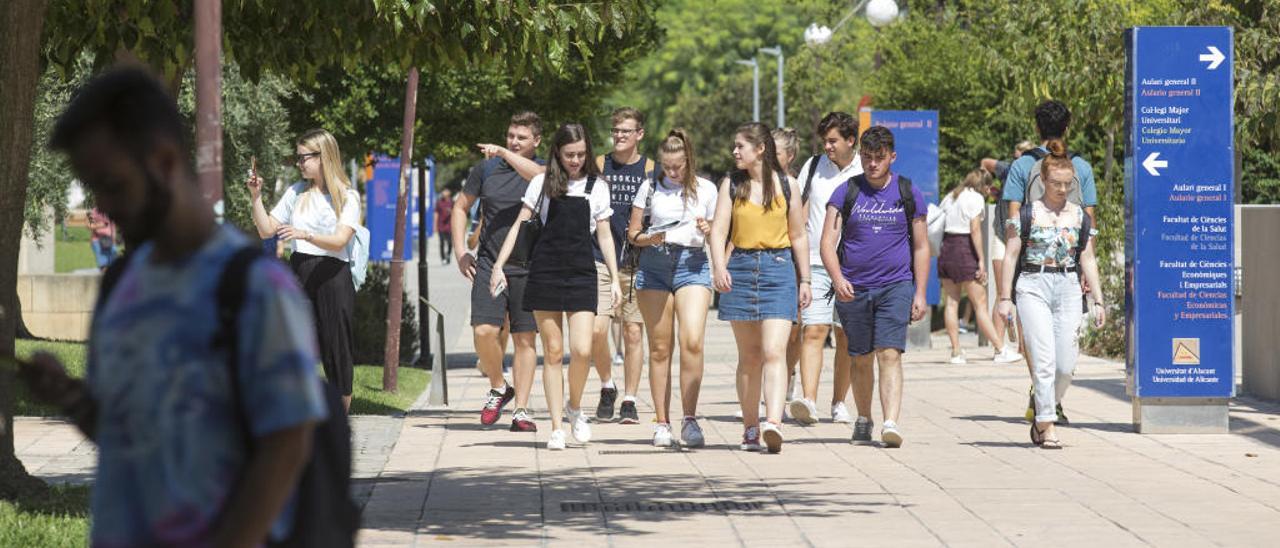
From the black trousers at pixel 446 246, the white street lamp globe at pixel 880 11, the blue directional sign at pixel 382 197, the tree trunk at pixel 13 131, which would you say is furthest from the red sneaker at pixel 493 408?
the black trousers at pixel 446 246

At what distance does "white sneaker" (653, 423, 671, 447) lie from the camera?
1131cm

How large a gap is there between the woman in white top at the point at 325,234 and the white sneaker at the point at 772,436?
7.02 ft

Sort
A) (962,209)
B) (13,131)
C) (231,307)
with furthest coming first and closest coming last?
(962,209), (13,131), (231,307)

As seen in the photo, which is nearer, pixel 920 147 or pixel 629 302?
pixel 629 302

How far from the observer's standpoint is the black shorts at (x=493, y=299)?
12.2 m

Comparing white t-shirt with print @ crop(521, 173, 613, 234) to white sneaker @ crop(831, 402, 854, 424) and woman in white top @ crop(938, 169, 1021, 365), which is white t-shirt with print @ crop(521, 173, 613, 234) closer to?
white sneaker @ crop(831, 402, 854, 424)

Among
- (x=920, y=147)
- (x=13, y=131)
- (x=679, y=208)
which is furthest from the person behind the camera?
(x=920, y=147)

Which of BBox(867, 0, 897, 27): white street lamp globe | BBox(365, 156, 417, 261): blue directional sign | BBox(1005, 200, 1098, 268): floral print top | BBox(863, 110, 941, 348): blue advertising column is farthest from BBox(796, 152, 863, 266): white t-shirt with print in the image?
BBox(867, 0, 897, 27): white street lamp globe

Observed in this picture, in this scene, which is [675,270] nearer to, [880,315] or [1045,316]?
[880,315]

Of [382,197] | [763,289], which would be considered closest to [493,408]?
[763,289]

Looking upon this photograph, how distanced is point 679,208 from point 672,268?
358 mm

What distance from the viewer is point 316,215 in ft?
33.9

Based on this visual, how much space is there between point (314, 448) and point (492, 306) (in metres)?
9.12

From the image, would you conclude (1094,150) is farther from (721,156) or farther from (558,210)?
(721,156)
